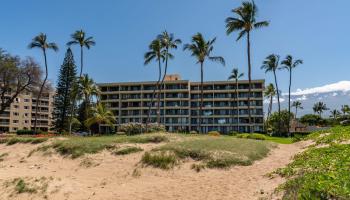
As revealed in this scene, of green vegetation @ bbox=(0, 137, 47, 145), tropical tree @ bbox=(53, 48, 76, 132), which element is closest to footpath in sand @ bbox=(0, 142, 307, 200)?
green vegetation @ bbox=(0, 137, 47, 145)

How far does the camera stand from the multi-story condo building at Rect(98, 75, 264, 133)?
92062mm

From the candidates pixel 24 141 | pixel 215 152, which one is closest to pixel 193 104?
pixel 24 141

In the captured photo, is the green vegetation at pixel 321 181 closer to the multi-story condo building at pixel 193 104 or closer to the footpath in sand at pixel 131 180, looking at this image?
the footpath in sand at pixel 131 180

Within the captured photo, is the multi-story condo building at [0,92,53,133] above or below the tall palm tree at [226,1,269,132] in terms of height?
below

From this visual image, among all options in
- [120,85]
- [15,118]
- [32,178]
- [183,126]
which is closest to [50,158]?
[32,178]

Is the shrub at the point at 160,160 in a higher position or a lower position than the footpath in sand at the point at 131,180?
higher

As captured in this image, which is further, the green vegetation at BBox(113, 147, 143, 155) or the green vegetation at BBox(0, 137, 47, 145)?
the green vegetation at BBox(0, 137, 47, 145)

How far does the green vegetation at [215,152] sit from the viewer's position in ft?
62.0

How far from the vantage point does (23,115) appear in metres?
114

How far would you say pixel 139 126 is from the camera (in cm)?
3828

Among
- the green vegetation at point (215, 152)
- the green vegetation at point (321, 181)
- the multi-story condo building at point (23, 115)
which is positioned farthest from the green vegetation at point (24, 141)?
the multi-story condo building at point (23, 115)

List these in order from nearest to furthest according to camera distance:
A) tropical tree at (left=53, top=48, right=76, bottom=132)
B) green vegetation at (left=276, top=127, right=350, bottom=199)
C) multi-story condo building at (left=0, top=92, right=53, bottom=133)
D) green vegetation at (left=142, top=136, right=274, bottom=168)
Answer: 1. green vegetation at (left=276, top=127, right=350, bottom=199)
2. green vegetation at (left=142, top=136, right=274, bottom=168)
3. tropical tree at (left=53, top=48, right=76, bottom=132)
4. multi-story condo building at (left=0, top=92, right=53, bottom=133)

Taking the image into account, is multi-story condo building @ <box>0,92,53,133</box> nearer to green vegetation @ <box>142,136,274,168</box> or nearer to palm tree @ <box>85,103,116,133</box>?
palm tree @ <box>85,103,116,133</box>

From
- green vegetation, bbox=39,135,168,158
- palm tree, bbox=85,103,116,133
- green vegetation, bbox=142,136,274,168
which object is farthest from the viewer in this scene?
palm tree, bbox=85,103,116,133
